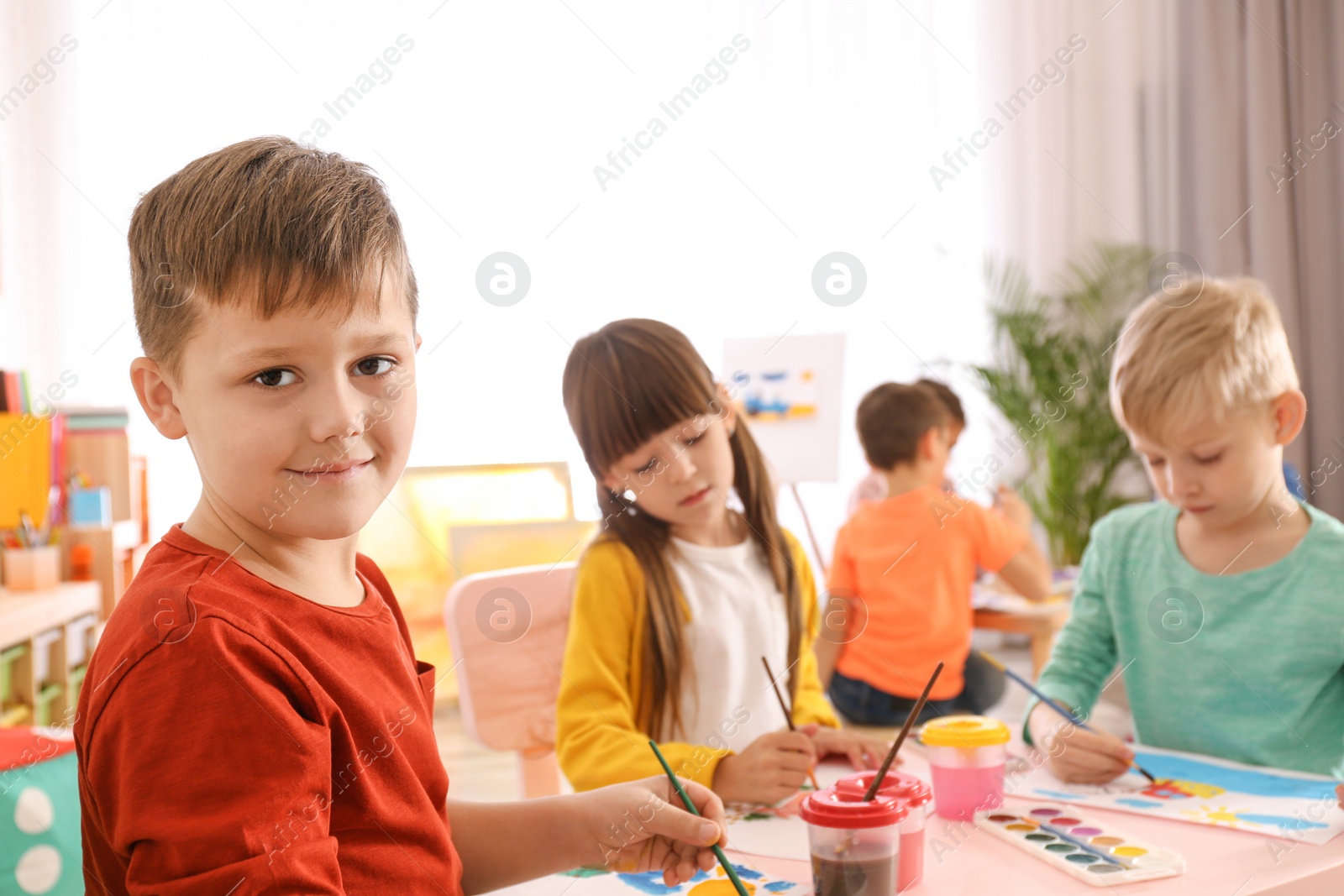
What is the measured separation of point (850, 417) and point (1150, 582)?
289cm

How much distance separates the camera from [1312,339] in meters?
4.01

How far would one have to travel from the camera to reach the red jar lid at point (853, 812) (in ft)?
2.55

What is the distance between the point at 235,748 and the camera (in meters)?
0.58

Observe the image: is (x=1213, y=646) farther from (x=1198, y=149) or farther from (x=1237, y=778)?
(x=1198, y=149)

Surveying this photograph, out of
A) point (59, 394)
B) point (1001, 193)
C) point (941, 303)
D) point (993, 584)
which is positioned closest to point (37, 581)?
point (59, 394)

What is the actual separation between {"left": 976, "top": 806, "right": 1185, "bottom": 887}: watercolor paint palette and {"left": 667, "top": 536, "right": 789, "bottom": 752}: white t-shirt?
487 mm

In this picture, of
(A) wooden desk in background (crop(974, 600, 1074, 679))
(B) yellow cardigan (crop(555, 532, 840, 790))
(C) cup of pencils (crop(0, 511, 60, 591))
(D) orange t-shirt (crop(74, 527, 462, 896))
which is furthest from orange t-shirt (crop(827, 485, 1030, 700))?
(C) cup of pencils (crop(0, 511, 60, 591))

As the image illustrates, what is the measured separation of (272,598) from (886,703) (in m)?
1.90

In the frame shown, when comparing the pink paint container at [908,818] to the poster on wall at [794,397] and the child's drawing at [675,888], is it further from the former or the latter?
the poster on wall at [794,397]

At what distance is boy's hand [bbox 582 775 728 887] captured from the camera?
32.0 inches

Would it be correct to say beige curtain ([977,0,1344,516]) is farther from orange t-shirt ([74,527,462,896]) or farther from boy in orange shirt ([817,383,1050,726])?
orange t-shirt ([74,527,462,896])

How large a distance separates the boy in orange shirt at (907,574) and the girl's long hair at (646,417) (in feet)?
3.03

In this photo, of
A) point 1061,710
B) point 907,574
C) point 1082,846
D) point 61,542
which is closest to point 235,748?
point 1082,846

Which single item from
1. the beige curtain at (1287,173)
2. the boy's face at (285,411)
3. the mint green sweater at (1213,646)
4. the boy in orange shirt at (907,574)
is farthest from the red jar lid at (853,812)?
the beige curtain at (1287,173)
